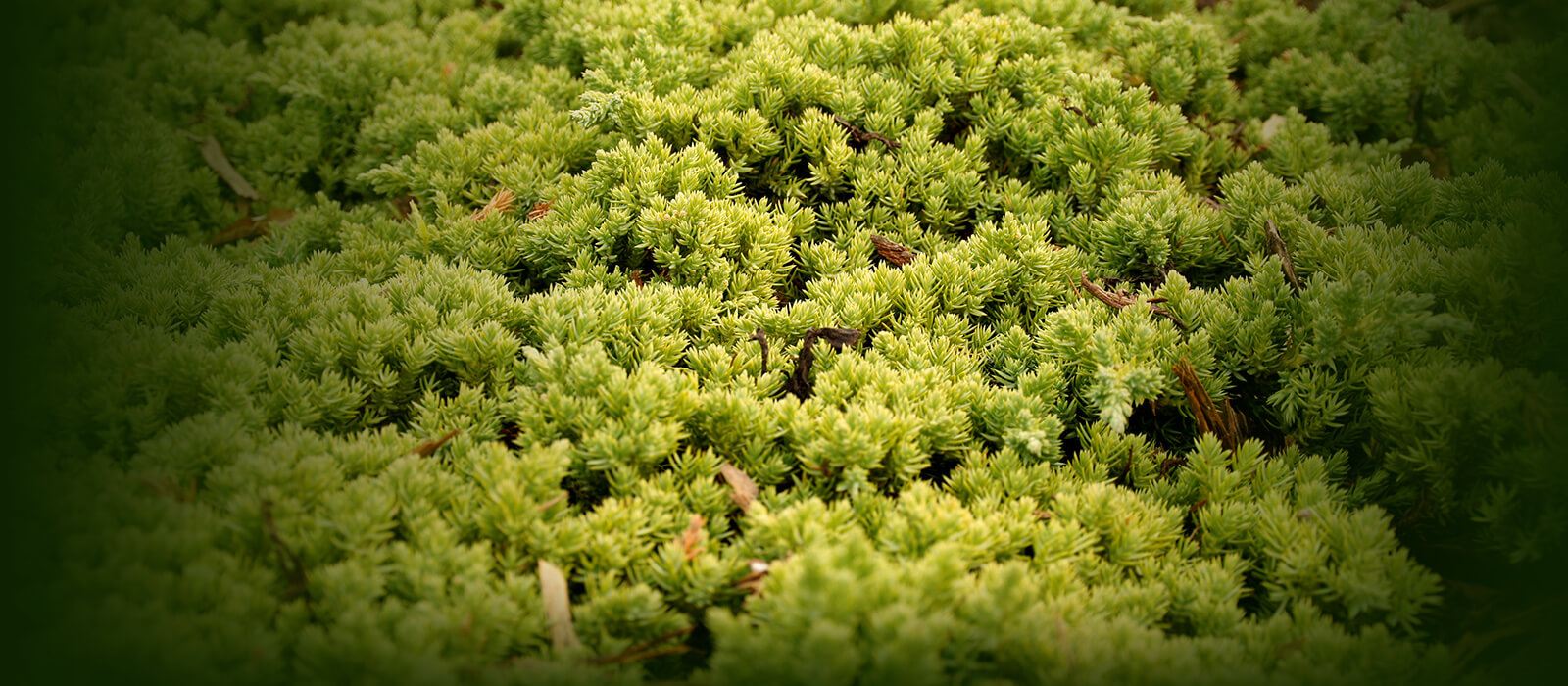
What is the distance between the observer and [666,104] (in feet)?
10.1

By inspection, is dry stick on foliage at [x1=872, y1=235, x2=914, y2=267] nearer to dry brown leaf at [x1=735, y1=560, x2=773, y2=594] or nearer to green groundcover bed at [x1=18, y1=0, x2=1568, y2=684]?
green groundcover bed at [x1=18, y1=0, x2=1568, y2=684]

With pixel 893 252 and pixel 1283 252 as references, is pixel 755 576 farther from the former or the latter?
pixel 1283 252

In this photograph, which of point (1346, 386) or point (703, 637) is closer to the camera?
point (703, 637)

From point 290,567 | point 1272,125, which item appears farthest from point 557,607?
point 1272,125

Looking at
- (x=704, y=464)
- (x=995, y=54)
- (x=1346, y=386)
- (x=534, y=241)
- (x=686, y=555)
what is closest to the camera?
(x=686, y=555)

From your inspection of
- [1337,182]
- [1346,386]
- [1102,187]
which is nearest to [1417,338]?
[1346,386]

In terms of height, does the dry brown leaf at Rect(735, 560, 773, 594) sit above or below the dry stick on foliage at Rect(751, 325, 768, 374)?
below

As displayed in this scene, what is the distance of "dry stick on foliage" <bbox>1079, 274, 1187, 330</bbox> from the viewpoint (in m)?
2.69

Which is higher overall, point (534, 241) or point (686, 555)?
point (534, 241)

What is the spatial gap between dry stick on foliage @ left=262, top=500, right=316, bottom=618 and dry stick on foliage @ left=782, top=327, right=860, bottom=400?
128cm

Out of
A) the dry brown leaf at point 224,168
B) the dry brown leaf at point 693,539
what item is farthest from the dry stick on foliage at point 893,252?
the dry brown leaf at point 224,168

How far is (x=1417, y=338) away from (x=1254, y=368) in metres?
0.40

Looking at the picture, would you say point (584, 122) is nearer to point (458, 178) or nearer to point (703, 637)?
point (458, 178)

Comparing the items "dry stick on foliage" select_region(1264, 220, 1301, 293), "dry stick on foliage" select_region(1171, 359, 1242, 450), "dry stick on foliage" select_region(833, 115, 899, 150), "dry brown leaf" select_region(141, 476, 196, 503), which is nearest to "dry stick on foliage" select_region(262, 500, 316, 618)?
"dry brown leaf" select_region(141, 476, 196, 503)
